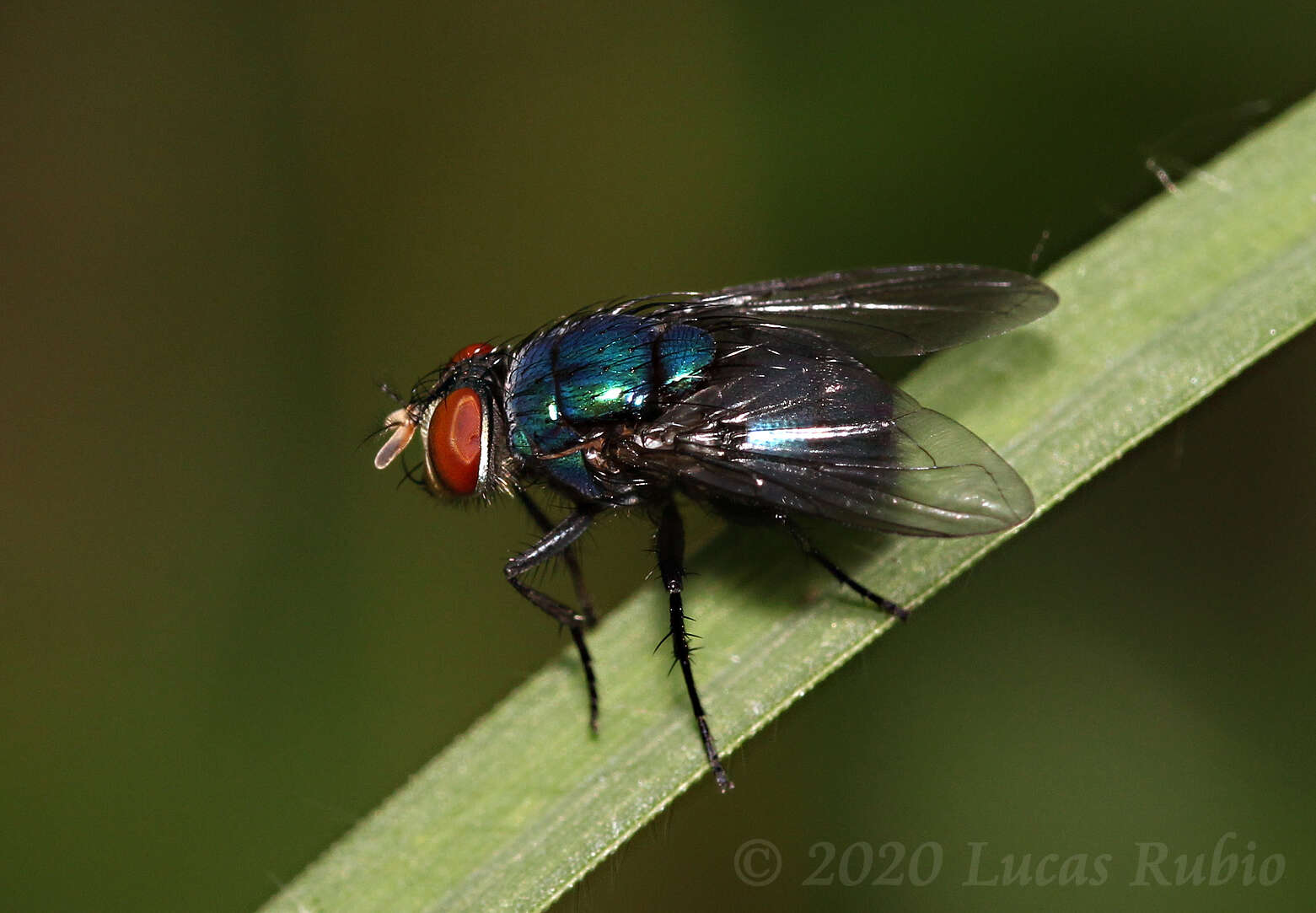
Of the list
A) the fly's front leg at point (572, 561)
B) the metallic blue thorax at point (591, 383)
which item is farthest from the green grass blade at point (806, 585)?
the fly's front leg at point (572, 561)

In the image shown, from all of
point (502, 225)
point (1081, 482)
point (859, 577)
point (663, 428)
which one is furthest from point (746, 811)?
point (502, 225)

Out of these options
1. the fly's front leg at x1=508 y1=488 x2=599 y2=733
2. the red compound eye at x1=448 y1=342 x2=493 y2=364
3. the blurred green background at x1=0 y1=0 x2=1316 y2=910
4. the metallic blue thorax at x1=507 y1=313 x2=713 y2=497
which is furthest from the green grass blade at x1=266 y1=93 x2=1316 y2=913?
the red compound eye at x1=448 y1=342 x2=493 y2=364

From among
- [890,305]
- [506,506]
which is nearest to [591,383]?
[890,305]

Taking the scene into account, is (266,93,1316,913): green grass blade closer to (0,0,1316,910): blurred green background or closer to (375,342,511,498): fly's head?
(0,0,1316,910): blurred green background

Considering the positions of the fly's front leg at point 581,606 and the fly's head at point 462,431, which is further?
the fly's head at point 462,431

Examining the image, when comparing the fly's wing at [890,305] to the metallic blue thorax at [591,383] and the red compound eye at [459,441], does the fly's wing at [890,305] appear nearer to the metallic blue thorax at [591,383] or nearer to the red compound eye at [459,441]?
the metallic blue thorax at [591,383]

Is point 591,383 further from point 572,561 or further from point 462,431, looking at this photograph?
point 572,561

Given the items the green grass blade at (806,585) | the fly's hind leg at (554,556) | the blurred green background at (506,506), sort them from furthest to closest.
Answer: the blurred green background at (506,506)
the fly's hind leg at (554,556)
the green grass blade at (806,585)
